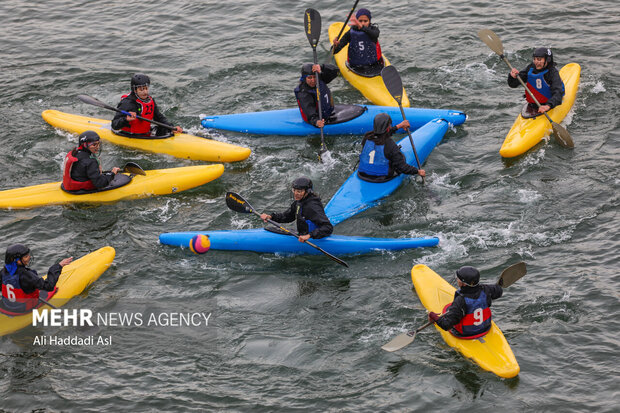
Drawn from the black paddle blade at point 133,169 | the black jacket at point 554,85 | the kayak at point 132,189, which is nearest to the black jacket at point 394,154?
the kayak at point 132,189

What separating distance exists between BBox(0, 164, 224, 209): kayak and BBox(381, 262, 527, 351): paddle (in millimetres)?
4296

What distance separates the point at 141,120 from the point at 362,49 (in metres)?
3.87

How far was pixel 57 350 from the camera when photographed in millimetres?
7438

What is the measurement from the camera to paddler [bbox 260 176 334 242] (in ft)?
27.2

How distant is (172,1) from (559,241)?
11.3 m

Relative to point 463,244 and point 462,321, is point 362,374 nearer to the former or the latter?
point 462,321

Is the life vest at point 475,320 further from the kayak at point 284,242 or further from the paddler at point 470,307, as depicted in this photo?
the kayak at point 284,242

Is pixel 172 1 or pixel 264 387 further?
pixel 172 1

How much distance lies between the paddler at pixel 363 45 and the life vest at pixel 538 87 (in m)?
2.57

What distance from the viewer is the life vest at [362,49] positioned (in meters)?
12.1

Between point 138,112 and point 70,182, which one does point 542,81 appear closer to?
point 138,112

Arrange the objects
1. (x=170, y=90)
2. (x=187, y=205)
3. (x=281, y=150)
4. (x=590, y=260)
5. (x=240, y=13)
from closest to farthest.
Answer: (x=590, y=260)
(x=187, y=205)
(x=281, y=150)
(x=170, y=90)
(x=240, y=13)

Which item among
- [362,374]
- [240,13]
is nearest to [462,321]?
[362,374]

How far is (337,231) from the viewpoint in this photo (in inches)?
360
